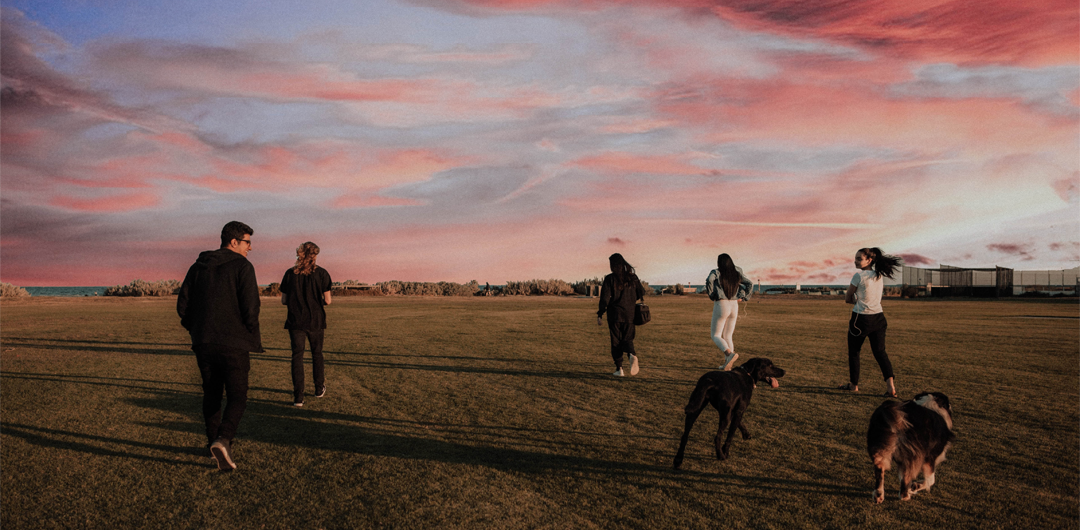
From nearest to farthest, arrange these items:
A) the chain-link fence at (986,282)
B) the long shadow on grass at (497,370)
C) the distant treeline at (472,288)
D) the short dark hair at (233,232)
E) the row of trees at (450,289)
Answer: the short dark hair at (233,232)
the long shadow on grass at (497,370)
the row of trees at (450,289)
the chain-link fence at (986,282)
the distant treeline at (472,288)

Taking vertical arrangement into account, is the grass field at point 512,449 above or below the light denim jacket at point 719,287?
below

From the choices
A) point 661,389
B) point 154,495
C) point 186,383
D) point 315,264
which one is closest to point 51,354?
point 186,383

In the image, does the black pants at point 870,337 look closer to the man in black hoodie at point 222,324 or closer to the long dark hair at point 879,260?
the long dark hair at point 879,260

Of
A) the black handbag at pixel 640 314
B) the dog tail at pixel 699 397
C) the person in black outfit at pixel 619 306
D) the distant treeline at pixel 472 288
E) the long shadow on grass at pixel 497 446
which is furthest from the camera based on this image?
the distant treeline at pixel 472 288

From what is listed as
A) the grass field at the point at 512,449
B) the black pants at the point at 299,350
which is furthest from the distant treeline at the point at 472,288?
the black pants at the point at 299,350

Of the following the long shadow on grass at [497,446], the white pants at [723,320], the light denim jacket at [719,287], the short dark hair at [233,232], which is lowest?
the long shadow on grass at [497,446]

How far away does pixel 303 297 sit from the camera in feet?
24.6

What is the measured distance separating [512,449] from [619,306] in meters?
4.55

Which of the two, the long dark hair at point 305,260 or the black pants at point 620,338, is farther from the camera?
the black pants at point 620,338

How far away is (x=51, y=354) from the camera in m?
12.6

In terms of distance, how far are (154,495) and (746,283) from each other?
8.90 metres

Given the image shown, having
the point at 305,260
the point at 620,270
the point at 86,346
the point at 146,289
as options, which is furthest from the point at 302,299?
the point at 146,289

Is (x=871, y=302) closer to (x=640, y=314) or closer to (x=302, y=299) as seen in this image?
(x=640, y=314)

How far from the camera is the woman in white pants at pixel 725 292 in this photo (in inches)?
379
